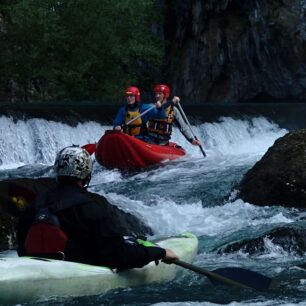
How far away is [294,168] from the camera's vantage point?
7617 mm

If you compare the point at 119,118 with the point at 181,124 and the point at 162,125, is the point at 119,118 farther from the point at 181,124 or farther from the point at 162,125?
the point at 181,124

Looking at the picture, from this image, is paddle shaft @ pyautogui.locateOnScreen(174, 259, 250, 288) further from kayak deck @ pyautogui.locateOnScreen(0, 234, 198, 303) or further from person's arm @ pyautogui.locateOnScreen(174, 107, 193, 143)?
person's arm @ pyautogui.locateOnScreen(174, 107, 193, 143)

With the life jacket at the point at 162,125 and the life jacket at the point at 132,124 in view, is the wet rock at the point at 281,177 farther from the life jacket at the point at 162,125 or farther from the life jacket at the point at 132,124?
the life jacket at the point at 132,124

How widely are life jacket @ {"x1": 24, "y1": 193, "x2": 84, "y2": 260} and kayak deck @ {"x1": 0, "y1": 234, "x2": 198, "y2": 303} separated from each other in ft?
0.29

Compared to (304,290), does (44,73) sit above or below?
above

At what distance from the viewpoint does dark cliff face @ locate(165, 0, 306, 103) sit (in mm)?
29500

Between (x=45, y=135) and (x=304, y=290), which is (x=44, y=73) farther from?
(x=304, y=290)

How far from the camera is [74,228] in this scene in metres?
3.94

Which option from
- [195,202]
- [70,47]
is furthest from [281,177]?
[70,47]

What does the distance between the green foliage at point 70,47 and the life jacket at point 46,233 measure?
21975mm

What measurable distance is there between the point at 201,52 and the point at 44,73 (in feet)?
24.3

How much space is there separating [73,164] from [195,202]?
4557mm

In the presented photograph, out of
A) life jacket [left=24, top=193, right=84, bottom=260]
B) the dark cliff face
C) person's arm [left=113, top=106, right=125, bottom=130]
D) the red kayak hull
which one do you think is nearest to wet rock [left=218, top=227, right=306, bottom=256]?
life jacket [left=24, top=193, right=84, bottom=260]

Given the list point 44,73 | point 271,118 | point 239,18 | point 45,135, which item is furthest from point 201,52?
point 45,135
